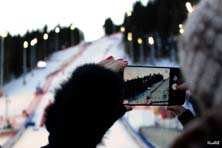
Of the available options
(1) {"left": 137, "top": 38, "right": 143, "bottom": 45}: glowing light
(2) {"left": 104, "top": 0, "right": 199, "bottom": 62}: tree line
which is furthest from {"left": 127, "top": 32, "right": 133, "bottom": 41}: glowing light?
(1) {"left": 137, "top": 38, "right": 143, "bottom": 45}: glowing light

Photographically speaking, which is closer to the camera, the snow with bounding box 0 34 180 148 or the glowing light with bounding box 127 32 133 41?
the snow with bounding box 0 34 180 148

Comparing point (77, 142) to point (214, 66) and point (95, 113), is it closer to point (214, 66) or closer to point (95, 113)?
point (95, 113)

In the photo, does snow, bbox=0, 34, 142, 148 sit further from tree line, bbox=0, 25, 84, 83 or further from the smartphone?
the smartphone

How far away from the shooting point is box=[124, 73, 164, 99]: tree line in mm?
1343

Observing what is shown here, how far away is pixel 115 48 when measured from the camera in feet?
118

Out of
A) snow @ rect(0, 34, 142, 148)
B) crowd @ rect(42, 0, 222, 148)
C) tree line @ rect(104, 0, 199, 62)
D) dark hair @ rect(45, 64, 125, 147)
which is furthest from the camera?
tree line @ rect(104, 0, 199, 62)

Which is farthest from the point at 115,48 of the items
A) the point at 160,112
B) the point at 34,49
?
the point at 160,112

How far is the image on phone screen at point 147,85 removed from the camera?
1.36m

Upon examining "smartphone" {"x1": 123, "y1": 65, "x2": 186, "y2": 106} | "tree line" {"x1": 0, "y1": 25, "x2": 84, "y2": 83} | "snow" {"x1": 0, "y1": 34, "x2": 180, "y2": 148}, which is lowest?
"snow" {"x1": 0, "y1": 34, "x2": 180, "y2": 148}

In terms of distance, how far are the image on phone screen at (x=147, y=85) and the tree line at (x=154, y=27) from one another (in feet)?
92.5

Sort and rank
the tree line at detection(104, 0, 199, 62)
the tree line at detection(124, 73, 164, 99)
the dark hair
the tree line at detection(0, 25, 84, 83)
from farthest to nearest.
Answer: the tree line at detection(104, 0, 199, 62) < the tree line at detection(0, 25, 84, 83) < the tree line at detection(124, 73, 164, 99) < the dark hair

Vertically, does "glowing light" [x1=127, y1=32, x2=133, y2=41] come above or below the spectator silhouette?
below

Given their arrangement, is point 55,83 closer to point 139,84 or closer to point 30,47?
point 139,84

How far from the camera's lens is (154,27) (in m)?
32.2
